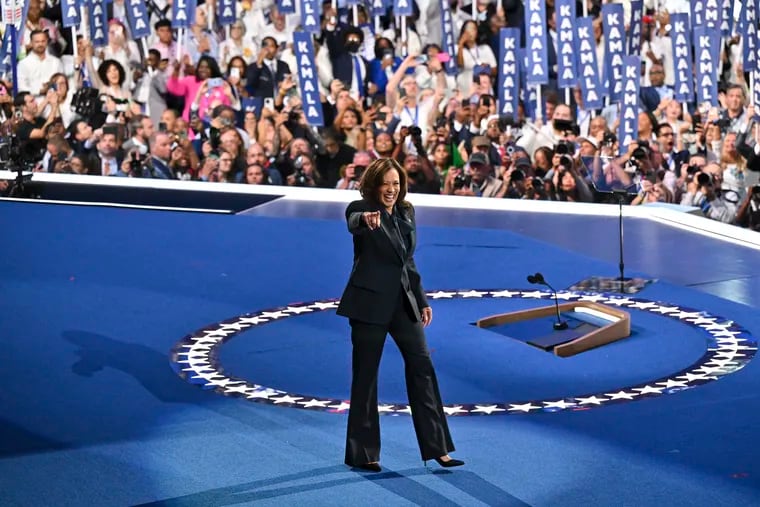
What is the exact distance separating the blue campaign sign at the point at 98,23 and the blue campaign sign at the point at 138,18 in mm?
404

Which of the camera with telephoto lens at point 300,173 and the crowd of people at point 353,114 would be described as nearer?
the crowd of people at point 353,114

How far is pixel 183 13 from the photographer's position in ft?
55.7

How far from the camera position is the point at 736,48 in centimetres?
1342

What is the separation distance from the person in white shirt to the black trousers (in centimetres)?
1242

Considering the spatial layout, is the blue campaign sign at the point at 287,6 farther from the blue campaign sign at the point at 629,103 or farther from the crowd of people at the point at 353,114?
the blue campaign sign at the point at 629,103

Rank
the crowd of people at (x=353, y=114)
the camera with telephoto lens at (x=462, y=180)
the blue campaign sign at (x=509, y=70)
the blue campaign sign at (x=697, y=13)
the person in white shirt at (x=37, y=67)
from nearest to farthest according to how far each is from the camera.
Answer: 1. the blue campaign sign at (x=697, y=13)
2. the crowd of people at (x=353, y=114)
3. the blue campaign sign at (x=509, y=70)
4. the camera with telephoto lens at (x=462, y=180)
5. the person in white shirt at (x=37, y=67)

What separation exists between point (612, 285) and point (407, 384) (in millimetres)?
4427

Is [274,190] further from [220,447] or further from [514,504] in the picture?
[514,504]

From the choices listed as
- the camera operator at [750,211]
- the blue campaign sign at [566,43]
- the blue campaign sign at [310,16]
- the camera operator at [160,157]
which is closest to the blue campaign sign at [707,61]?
the camera operator at [750,211]

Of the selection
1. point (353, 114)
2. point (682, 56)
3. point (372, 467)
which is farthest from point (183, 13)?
point (372, 467)

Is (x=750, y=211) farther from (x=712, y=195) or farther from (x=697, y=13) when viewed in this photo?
(x=697, y=13)

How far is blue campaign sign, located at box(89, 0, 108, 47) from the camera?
1769 centimetres

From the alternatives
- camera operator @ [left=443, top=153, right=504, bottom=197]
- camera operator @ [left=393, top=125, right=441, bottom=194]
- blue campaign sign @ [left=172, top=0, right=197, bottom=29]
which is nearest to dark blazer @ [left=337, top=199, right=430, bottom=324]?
camera operator @ [left=443, top=153, right=504, bottom=197]

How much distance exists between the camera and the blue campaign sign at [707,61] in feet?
44.5
